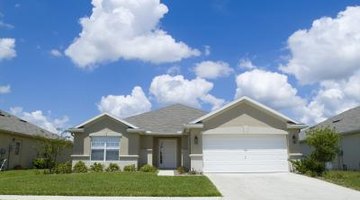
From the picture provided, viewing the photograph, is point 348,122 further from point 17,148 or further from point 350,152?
point 17,148

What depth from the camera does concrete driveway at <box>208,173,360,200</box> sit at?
14.3 metres

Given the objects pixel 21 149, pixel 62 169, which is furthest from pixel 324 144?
pixel 21 149

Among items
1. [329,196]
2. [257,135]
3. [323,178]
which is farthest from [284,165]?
[329,196]

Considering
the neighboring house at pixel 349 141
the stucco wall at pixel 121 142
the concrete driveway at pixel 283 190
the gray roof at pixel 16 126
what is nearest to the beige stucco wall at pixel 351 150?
the neighboring house at pixel 349 141

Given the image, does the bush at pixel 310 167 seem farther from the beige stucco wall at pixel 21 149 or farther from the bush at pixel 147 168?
the beige stucco wall at pixel 21 149

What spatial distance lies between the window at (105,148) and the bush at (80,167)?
883 millimetres

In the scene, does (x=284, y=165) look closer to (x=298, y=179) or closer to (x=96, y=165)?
(x=298, y=179)

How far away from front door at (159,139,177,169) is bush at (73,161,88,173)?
19.5ft

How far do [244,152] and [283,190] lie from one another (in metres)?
8.37

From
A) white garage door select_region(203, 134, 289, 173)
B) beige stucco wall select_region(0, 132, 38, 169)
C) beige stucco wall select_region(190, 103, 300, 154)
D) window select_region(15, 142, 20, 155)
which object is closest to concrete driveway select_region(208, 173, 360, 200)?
white garage door select_region(203, 134, 289, 173)

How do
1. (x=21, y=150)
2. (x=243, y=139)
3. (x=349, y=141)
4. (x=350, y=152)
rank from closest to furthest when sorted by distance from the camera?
1. (x=243, y=139)
2. (x=350, y=152)
3. (x=349, y=141)
4. (x=21, y=150)

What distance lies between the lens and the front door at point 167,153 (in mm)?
30672

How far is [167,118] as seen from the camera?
32844 millimetres

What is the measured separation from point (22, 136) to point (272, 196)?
2522cm
